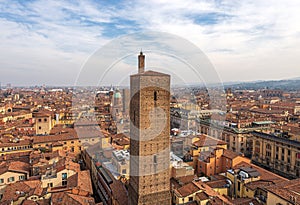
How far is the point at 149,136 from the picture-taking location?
11.4 meters

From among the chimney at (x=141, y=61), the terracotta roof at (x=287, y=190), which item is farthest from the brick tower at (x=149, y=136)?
the terracotta roof at (x=287, y=190)

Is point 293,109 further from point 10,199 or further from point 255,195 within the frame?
point 10,199

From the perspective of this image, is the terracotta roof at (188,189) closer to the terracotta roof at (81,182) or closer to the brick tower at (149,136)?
the brick tower at (149,136)

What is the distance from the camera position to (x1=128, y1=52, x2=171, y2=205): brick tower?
36.3 ft

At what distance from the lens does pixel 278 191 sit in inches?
459

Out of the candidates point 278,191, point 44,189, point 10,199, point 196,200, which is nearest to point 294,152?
point 278,191

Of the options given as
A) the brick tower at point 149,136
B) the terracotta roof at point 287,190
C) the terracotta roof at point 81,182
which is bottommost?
the terracotta roof at point 81,182

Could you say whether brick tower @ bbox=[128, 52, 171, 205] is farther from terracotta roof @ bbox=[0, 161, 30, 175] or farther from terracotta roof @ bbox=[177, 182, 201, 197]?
terracotta roof @ bbox=[0, 161, 30, 175]

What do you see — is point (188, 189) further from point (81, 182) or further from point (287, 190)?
point (81, 182)

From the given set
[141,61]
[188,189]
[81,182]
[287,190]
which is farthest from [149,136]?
[287,190]

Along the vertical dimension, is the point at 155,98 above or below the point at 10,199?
above

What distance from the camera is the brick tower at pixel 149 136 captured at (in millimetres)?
11070

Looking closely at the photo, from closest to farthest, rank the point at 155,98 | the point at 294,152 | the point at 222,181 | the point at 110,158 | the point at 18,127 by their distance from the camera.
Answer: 1. the point at 155,98
2. the point at 222,181
3. the point at 110,158
4. the point at 294,152
5. the point at 18,127

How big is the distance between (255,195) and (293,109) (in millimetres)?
44540
